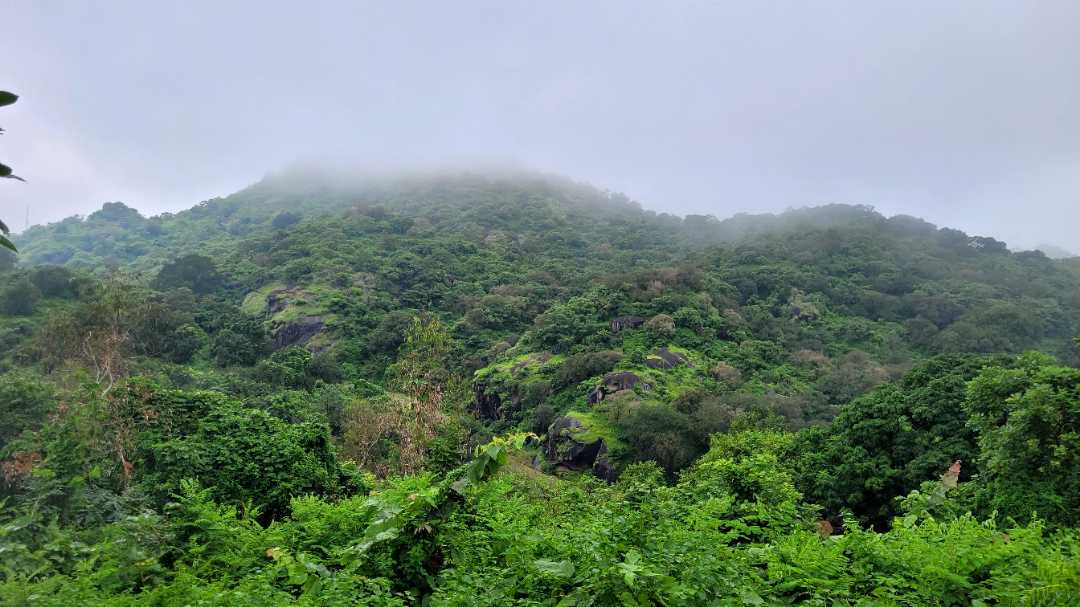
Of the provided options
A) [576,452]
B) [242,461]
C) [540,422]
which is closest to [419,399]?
[242,461]

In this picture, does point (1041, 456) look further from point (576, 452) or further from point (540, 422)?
point (540, 422)

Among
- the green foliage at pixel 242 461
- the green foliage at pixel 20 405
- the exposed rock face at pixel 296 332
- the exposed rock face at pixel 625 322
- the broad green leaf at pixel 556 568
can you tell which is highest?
the broad green leaf at pixel 556 568

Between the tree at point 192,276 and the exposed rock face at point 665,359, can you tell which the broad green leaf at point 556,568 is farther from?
the tree at point 192,276

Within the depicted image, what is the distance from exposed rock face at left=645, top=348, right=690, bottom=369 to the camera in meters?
33.5

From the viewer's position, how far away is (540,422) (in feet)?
98.3

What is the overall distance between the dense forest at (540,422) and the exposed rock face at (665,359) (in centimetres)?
17

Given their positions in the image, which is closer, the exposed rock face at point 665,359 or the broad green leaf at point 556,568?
the broad green leaf at point 556,568

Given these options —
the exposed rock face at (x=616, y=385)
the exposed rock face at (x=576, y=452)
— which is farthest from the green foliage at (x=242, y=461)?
the exposed rock face at (x=616, y=385)

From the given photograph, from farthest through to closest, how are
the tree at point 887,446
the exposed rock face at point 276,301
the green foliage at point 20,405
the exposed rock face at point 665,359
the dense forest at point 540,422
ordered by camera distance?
the exposed rock face at point 276,301, the exposed rock face at point 665,359, the green foliage at point 20,405, the tree at point 887,446, the dense forest at point 540,422

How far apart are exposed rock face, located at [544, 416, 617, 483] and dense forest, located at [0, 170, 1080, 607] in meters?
0.15

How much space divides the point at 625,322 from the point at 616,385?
1015cm

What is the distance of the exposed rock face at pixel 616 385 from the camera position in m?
29.6

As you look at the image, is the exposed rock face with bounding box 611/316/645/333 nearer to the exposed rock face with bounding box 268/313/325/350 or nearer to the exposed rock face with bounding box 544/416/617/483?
the exposed rock face with bounding box 544/416/617/483

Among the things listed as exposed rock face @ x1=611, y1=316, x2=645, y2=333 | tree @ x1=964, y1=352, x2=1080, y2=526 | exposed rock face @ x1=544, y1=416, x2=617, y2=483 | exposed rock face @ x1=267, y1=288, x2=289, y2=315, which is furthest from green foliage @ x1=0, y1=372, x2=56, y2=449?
exposed rock face @ x1=267, y1=288, x2=289, y2=315
